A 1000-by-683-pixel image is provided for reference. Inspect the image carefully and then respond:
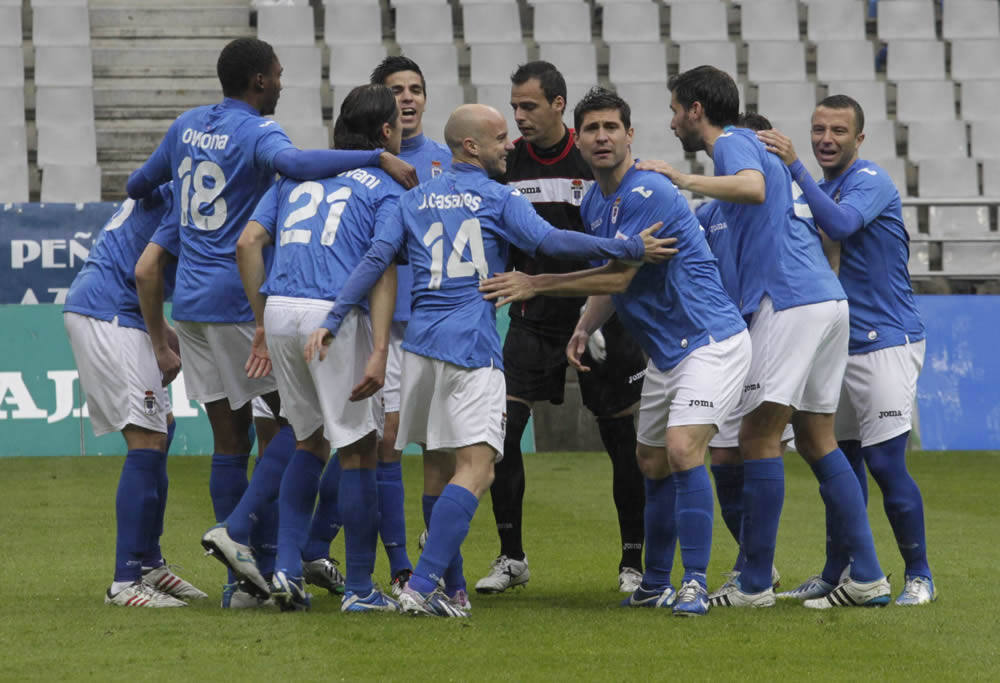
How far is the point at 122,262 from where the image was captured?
6047 millimetres

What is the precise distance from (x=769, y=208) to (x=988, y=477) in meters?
5.49

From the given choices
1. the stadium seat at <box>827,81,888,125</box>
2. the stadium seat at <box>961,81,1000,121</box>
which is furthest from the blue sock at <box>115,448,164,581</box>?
the stadium seat at <box>961,81,1000,121</box>

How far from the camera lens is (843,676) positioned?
4398mm

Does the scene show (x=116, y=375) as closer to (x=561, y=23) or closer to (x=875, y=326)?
(x=875, y=326)

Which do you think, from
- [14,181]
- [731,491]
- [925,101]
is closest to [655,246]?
[731,491]

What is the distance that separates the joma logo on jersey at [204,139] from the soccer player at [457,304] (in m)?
0.83

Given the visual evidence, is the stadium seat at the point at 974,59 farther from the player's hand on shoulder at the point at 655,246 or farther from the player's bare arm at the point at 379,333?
the player's bare arm at the point at 379,333

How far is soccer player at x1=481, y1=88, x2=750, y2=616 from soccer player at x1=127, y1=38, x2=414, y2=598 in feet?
2.50

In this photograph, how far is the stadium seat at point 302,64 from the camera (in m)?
15.1

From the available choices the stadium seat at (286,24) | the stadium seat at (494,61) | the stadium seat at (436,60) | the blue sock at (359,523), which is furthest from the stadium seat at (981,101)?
the blue sock at (359,523)

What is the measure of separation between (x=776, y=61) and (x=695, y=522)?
11.2m

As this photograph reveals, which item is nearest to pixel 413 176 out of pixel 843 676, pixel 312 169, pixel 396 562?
pixel 312 169

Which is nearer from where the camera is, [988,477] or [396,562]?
[396,562]

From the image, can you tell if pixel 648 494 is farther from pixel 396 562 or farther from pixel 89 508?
pixel 89 508
